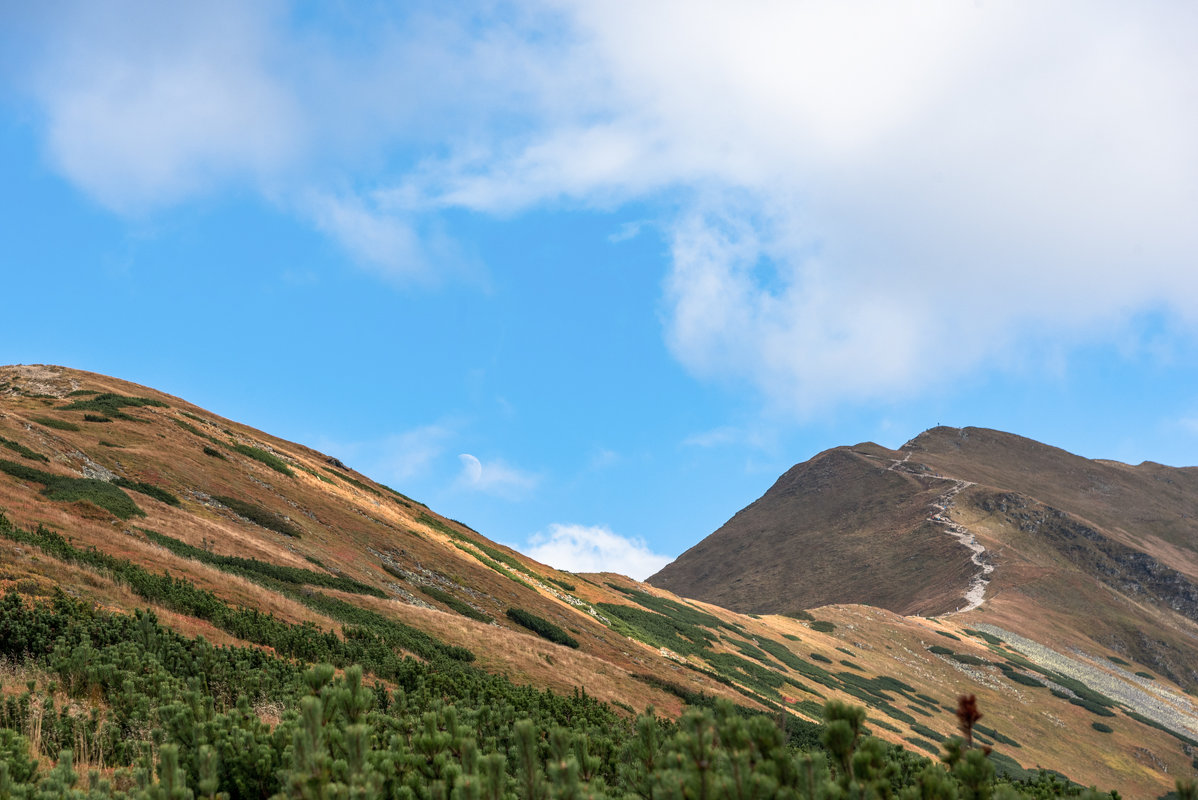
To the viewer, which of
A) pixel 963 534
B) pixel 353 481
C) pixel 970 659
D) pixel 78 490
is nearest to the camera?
pixel 78 490

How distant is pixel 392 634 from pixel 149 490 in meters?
14.9

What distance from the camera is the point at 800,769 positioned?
13.5ft

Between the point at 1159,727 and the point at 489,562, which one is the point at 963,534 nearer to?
the point at 1159,727

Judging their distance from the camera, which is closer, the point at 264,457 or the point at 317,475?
the point at 264,457

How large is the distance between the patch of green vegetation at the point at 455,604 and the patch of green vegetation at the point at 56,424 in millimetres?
17648

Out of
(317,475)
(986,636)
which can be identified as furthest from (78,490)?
(986,636)

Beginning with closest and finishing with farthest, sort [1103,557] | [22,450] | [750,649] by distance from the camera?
[22,450]
[750,649]
[1103,557]

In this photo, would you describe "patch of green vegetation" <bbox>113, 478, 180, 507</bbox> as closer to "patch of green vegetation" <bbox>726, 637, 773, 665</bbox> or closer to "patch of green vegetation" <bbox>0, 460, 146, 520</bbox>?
"patch of green vegetation" <bbox>0, 460, 146, 520</bbox>

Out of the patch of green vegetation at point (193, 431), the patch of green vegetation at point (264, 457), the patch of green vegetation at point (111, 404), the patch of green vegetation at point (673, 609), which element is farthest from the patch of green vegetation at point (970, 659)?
the patch of green vegetation at point (111, 404)

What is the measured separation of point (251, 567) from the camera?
21.7 meters

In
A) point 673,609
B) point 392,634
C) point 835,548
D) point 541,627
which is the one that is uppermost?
point 835,548

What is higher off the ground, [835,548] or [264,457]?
[835,548]

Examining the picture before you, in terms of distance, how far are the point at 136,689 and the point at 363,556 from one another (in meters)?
22.6

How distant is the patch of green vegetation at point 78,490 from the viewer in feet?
72.8
